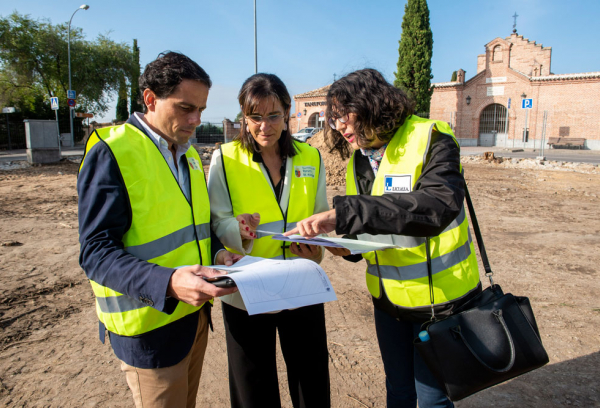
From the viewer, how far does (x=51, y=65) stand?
30875 millimetres

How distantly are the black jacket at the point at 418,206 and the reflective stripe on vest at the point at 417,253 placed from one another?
10cm

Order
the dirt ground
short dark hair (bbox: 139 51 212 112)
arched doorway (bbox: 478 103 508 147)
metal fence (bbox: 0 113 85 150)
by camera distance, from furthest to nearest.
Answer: arched doorway (bbox: 478 103 508 147)
metal fence (bbox: 0 113 85 150)
the dirt ground
short dark hair (bbox: 139 51 212 112)

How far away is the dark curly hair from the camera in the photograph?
187 cm

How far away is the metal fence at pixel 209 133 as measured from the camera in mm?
34656

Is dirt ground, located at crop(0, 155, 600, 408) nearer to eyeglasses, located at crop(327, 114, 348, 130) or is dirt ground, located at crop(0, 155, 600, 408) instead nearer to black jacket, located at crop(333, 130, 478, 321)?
black jacket, located at crop(333, 130, 478, 321)

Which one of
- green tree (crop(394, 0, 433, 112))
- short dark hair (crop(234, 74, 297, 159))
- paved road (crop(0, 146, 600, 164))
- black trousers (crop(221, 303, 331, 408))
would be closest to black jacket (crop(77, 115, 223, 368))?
black trousers (crop(221, 303, 331, 408))

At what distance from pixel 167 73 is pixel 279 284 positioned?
1.04 m

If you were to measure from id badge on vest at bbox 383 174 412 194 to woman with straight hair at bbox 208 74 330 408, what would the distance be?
545 mm

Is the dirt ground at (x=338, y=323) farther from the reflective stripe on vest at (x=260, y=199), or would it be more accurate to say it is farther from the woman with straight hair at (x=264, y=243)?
the reflective stripe on vest at (x=260, y=199)

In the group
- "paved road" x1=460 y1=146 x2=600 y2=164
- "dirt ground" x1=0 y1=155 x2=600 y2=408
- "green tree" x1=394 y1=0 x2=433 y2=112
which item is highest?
"green tree" x1=394 y1=0 x2=433 y2=112

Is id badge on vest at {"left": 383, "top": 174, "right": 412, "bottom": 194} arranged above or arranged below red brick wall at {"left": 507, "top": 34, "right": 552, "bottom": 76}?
below

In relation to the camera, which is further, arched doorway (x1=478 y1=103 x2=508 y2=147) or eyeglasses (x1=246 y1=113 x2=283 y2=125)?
arched doorway (x1=478 y1=103 x2=508 y2=147)

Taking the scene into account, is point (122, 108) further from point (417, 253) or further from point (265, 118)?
point (417, 253)

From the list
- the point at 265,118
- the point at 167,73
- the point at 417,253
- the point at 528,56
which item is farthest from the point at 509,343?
the point at 528,56
